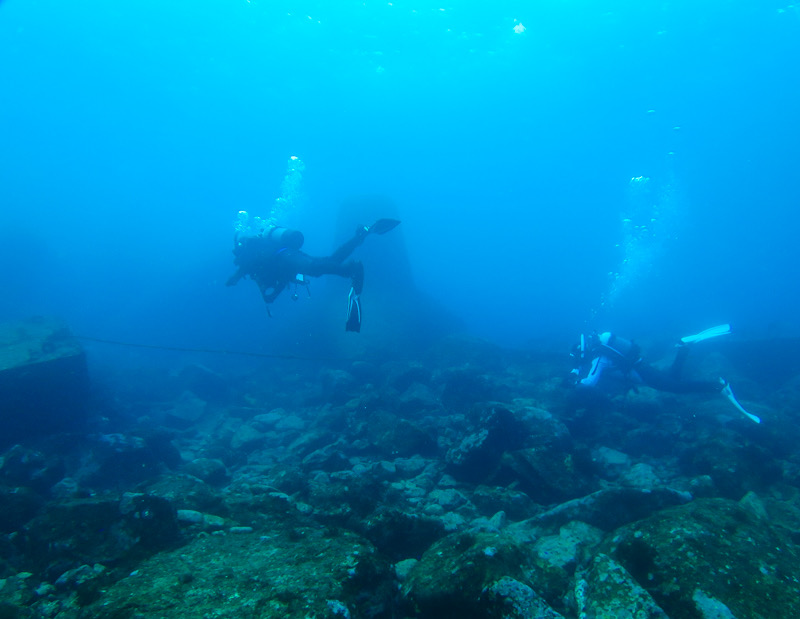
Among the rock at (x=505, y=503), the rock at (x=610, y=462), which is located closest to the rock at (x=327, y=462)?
the rock at (x=505, y=503)

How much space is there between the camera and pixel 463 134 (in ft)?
189

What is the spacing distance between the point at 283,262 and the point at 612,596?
363 inches

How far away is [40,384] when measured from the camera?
8.71 meters

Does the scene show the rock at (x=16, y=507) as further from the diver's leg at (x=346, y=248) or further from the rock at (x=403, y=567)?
the diver's leg at (x=346, y=248)

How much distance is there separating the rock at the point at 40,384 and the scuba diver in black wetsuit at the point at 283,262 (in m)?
4.17

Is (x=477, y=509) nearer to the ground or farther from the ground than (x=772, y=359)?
nearer to the ground

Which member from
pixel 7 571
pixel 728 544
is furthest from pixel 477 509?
pixel 7 571

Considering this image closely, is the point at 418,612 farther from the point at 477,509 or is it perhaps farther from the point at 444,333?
the point at 444,333

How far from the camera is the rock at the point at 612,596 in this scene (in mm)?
2629

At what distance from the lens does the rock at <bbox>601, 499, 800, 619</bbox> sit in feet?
9.02

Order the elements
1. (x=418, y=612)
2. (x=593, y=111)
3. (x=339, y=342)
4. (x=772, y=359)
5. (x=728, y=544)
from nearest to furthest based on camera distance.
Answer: (x=418, y=612), (x=728, y=544), (x=772, y=359), (x=339, y=342), (x=593, y=111)

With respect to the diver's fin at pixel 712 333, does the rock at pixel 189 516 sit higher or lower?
→ lower

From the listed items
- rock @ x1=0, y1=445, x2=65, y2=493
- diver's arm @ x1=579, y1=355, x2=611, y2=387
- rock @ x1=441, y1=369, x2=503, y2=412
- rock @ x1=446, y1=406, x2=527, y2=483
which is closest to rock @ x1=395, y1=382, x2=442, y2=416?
rock @ x1=441, y1=369, x2=503, y2=412

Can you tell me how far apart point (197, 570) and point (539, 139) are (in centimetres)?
6715
